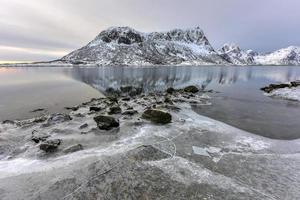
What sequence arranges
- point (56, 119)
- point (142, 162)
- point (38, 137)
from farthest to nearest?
1. point (56, 119)
2. point (38, 137)
3. point (142, 162)

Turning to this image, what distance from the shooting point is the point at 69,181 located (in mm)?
7469

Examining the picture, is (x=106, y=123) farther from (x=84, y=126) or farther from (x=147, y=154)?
(x=147, y=154)

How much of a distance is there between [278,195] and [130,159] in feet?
18.7

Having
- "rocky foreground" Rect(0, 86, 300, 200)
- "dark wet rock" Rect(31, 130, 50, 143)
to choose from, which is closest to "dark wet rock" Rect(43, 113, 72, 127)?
"rocky foreground" Rect(0, 86, 300, 200)

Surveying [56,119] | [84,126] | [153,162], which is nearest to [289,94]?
[153,162]

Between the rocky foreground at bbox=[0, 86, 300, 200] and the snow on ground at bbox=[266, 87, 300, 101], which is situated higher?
the snow on ground at bbox=[266, 87, 300, 101]

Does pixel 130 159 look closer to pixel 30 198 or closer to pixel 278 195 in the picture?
pixel 30 198

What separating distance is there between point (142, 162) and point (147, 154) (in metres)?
0.81

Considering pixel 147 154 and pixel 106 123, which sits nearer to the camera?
pixel 147 154

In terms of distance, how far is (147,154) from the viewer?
9.56 meters

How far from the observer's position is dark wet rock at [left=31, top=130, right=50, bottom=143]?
451 inches

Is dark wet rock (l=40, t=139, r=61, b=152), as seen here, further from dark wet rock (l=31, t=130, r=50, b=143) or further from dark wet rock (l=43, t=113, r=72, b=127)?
dark wet rock (l=43, t=113, r=72, b=127)

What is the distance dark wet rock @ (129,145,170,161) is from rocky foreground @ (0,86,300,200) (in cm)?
5

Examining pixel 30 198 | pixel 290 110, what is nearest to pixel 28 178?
pixel 30 198
